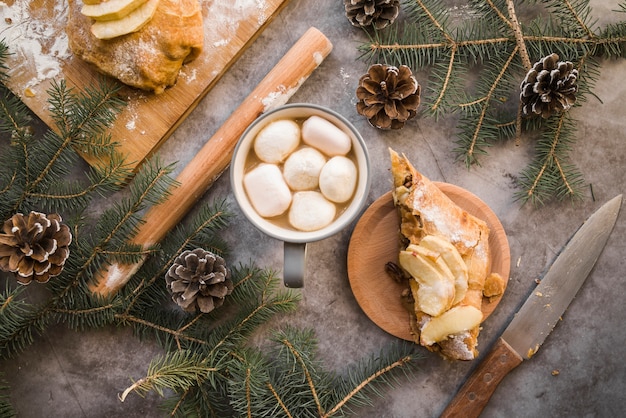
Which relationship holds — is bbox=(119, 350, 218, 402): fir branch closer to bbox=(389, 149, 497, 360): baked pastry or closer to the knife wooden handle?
bbox=(389, 149, 497, 360): baked pastry

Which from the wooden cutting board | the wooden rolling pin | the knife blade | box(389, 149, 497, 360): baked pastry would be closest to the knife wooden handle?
the knife blade

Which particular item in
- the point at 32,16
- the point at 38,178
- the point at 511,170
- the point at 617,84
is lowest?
the point at 511,170

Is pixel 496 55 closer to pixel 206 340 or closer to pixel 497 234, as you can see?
pixel 497 234

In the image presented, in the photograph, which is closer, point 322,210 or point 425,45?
point 322,210

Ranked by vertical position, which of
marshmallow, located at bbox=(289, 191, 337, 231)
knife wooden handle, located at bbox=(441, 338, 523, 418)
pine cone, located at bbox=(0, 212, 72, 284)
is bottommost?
knife wooden handle, located at bbox=(441, 338, 523, 418)

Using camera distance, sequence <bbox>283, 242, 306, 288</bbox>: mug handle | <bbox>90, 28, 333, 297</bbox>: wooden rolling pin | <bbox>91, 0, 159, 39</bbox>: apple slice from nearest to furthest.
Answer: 1. <bbox>283, 242, 306, 288</bbox>: mug handle
2. <bbox>91, 0, 159, 39</bbox>: apple slice
3. <bbox>90, 28, 333, 297</bbox>: wooden rolling pin

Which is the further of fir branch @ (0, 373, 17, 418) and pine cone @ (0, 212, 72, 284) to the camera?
fir branch @ (0, 373, 17, 418)

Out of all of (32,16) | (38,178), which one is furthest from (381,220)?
(32,16)
